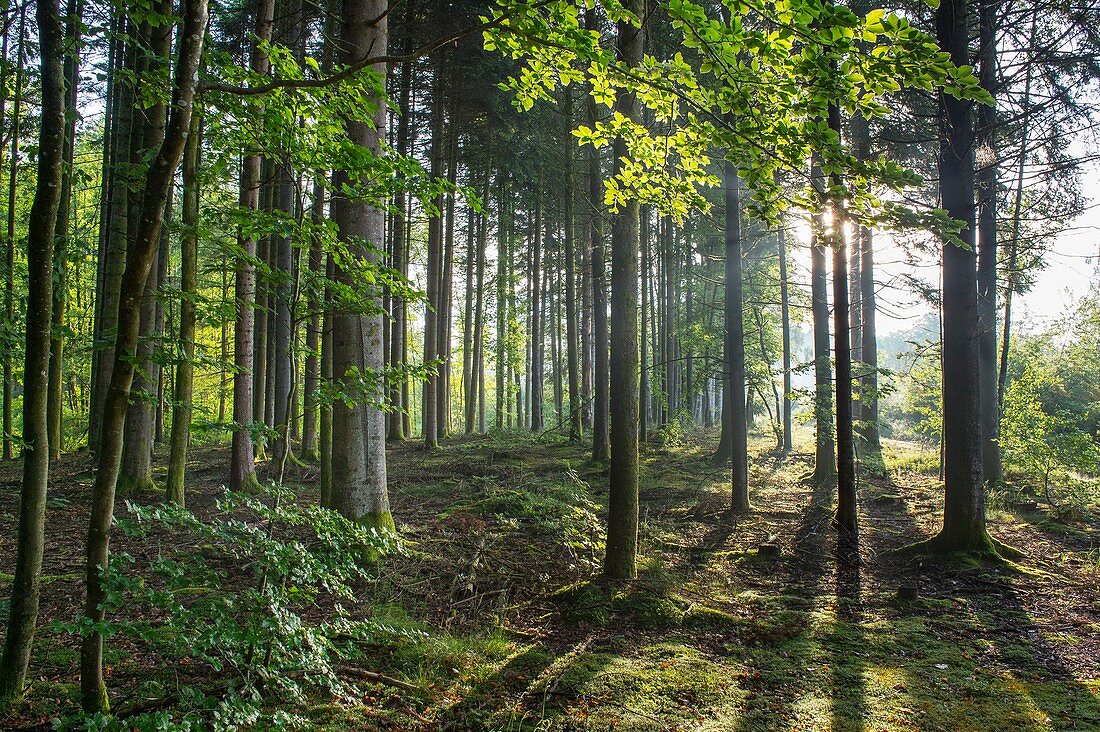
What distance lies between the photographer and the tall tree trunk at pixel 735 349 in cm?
991

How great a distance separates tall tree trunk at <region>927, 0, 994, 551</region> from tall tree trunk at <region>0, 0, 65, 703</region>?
27.2ft

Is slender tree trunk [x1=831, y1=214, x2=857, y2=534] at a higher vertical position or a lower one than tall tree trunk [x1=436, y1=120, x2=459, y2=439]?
lower

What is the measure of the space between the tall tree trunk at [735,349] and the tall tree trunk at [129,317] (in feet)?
29.4

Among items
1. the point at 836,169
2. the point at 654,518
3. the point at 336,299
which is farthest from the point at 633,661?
the point at 654,518

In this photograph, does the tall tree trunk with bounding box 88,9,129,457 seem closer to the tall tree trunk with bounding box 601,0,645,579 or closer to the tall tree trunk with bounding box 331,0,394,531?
the tall tree trunk with bounding box 331,0,394,531

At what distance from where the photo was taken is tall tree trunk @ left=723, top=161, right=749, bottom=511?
9906 millimetres

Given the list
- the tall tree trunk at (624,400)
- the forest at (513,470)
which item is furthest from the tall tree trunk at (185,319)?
the tall tree trunk at (624,400)

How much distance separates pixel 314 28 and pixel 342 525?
1242 cm

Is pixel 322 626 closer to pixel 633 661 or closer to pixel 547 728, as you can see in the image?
pixel 547 728

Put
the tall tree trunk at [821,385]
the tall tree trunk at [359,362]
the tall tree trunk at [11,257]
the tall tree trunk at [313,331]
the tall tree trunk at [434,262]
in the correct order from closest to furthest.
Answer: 1. the tall tree trunk at [313,331]
2. the tall tree trunk at [11,257]
3. the tall tree trunk at [359,362]
4. the tall tree trunk at [821,385]
5. the tall tree trunk at [434,262]

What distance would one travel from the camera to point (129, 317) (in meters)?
2.27

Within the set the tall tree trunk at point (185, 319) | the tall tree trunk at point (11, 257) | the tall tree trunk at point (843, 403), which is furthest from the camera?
the tall tree trunk at point (843, 403)

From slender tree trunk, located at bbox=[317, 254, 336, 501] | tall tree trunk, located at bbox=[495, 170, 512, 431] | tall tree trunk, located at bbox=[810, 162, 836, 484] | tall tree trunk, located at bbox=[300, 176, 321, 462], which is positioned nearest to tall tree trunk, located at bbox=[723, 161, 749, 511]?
tall tree trunk, located at bbox=[810, 162, 836, 484]

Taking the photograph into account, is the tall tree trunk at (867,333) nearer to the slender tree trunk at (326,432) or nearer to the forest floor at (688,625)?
the forest floor at (688,625)
